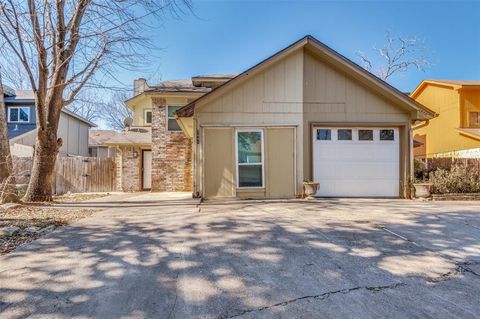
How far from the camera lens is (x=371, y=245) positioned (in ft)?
14.6

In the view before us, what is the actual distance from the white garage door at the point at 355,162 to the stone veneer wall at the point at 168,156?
6361mm

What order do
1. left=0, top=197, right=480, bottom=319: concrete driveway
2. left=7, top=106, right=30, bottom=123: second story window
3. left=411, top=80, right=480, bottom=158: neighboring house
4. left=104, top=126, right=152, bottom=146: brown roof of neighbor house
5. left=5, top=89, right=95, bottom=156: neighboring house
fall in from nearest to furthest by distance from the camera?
left=0, top=197, right=480, bottom=319: concrete driveway, left=104, top=126, right=152, bottom=146: brown roof of neighbor house, left=411, top=80, right=480, bottom=158: neighboring house, left=5, top=89, right=95, bottom=156: neighboring house, left=7, top=106, right=30, bottom=123: second story window

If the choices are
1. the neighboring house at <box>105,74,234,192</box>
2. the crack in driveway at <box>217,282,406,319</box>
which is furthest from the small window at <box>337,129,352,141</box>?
the crack in driveway at <box>217,282,406,319</box>

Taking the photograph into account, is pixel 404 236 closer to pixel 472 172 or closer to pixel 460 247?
pixel 460 247

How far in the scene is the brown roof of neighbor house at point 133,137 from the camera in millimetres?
14414

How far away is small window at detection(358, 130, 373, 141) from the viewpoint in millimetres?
9750

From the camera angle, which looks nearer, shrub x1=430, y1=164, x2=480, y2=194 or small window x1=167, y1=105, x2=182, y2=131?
shrub x1=430, y1=164, x2=480, y2=194

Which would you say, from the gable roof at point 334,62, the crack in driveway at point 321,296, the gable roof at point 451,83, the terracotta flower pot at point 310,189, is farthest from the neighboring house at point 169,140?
the gable roof at point 451,83

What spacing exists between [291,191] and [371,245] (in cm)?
499

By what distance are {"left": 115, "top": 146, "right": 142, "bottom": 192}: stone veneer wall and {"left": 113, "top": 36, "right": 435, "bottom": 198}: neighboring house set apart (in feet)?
20.4

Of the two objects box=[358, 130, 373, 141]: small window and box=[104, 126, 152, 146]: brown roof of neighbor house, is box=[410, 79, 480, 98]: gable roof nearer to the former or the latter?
box=[358, 130, 373, 141]: small window

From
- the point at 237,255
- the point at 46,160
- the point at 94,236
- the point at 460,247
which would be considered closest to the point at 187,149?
the point at 46,160

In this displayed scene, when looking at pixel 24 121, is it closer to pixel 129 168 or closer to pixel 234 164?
pixel 129 168

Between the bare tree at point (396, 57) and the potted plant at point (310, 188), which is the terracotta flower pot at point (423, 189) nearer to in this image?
the potted plant at point (310, 188)
